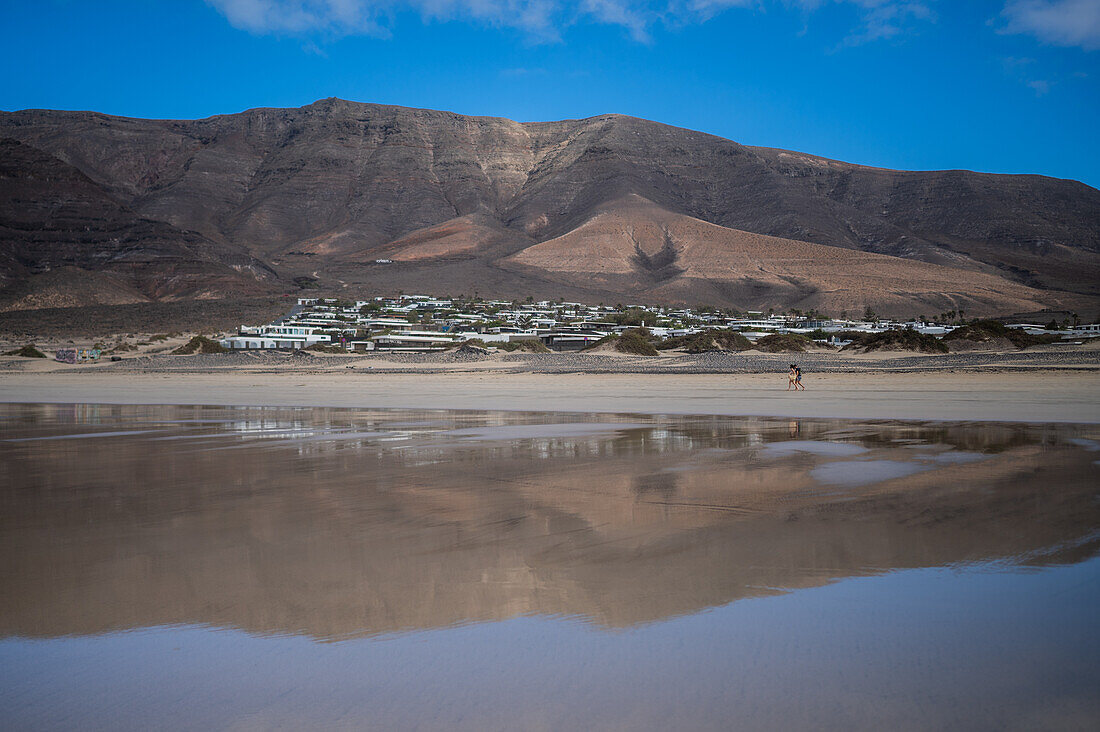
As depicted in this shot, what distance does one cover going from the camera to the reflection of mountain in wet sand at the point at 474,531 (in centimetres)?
511

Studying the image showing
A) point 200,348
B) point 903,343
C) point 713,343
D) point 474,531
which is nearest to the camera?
point 474,531

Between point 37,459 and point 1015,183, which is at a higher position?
point 1015,183

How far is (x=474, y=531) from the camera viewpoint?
6914 millimetres

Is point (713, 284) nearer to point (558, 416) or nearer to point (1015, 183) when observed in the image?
point (558, 416)

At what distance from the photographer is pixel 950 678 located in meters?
3.91

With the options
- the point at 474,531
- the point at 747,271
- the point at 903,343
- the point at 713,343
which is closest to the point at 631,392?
the point at 474,531

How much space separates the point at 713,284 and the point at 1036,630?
117 metres

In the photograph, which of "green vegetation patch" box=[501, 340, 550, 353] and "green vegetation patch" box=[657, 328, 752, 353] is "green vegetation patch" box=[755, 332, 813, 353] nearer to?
"green vegetation patch" box=[657, 328, 752, 353]

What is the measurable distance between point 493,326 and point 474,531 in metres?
61.2

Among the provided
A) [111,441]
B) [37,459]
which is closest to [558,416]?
[111,441]

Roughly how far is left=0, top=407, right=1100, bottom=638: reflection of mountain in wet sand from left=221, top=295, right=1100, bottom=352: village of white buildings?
32506 millimetres

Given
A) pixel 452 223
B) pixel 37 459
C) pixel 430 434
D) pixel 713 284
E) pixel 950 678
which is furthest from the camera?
pixel 452 223

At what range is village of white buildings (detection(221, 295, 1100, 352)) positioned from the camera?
5216cm

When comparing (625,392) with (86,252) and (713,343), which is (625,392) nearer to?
(713,343)
